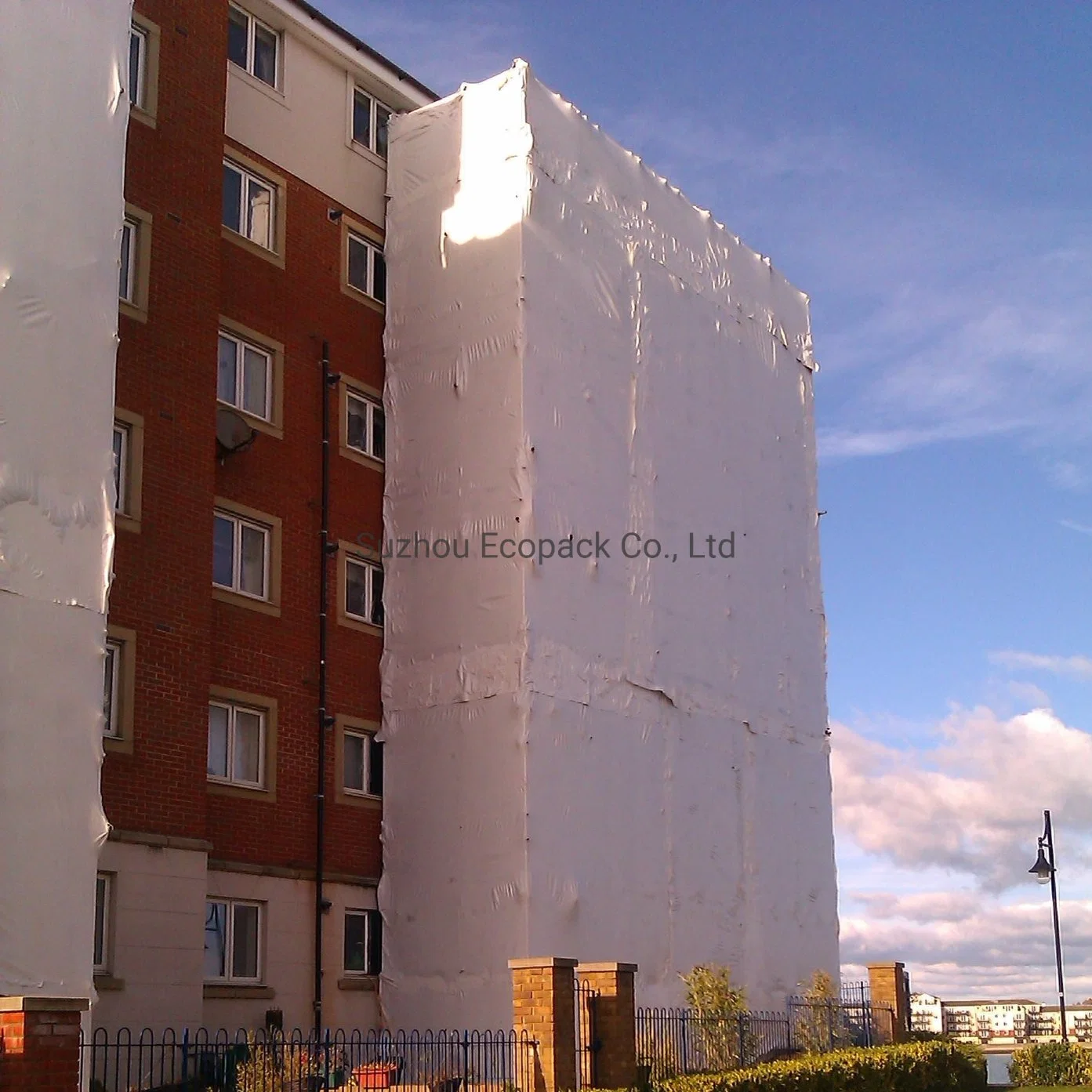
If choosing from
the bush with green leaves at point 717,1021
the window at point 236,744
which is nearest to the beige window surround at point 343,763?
the window at point 236,744

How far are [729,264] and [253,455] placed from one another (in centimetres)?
1242

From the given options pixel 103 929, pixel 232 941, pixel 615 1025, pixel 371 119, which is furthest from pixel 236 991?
pixel 371 119

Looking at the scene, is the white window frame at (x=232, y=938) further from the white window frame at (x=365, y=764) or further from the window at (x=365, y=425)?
the window at (x=365, y=425)

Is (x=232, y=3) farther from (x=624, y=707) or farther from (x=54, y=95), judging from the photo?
(x=624, y=707)

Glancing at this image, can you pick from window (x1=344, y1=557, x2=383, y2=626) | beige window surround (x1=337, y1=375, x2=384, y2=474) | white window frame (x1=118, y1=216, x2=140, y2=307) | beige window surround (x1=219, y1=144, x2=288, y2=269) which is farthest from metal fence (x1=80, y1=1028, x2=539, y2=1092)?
beige window surround (x1=219, y1=144, x2=288, y2=269)

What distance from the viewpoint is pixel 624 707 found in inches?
1051

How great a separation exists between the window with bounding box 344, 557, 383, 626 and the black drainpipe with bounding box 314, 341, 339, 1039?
2.35 feet

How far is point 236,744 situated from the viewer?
78.2 feet

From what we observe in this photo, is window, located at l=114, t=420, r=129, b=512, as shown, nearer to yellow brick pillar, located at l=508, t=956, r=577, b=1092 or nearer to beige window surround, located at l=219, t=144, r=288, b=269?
beige window surround, located at l=219, t=144, r=288, b=269

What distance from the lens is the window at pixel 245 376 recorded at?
25266mm

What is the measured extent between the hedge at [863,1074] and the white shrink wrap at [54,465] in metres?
7.81

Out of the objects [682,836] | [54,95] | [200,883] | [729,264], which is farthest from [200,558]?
[729,264]

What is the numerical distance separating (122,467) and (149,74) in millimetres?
6322

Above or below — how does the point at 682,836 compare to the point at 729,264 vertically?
below
